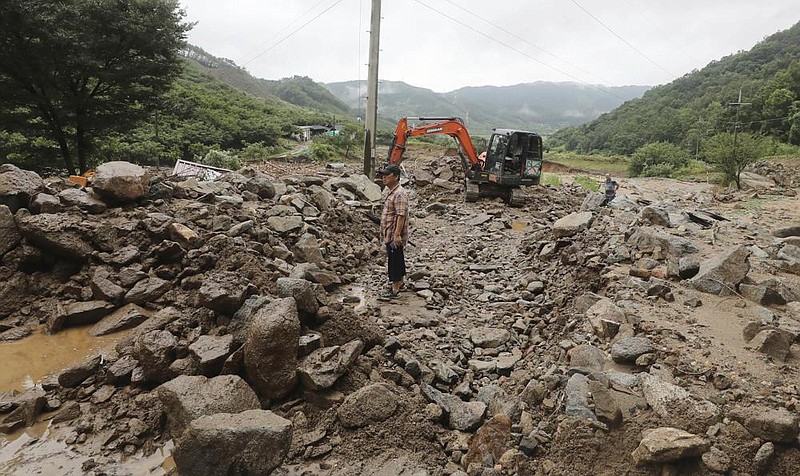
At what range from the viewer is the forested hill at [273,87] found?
3219 inches

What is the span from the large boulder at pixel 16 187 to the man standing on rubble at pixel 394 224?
13.1ft

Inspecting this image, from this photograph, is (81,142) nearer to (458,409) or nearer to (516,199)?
(516,199)

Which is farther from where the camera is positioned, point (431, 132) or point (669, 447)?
point (431, 132)

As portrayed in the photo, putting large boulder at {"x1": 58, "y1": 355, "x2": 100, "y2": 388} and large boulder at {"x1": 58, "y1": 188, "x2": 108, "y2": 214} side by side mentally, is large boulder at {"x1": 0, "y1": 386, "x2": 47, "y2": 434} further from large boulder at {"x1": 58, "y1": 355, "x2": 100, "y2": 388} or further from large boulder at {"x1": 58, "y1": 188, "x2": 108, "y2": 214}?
large boulder at {"x1": 58, "y1": 188, "x2": 108, "y2": 214}

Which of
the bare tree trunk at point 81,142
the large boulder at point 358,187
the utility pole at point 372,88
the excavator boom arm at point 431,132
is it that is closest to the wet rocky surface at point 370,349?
the large boulder at point 358,187

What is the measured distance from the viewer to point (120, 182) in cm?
515

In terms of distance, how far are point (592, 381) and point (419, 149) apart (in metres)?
27.8

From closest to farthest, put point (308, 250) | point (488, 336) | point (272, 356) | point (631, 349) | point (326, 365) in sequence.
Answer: point (272, 356), point (326, 365), point (631, 349), point (488, 336), point (308, 250)

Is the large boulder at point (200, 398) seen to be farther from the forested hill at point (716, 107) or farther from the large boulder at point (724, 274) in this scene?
the forested hill at point (716, 107)

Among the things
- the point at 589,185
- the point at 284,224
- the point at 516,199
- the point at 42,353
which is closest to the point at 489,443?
the point at 42,353

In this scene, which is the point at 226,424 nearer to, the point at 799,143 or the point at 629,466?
the point at 629,466

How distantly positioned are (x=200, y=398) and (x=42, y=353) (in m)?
1.94

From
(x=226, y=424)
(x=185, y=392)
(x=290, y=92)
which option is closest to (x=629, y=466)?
(x=226, y=424)

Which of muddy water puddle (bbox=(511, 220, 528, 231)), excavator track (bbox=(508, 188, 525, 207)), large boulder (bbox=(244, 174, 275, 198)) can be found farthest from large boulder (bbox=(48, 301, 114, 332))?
excavator track (bbox=(508, 188, 525, 207))
